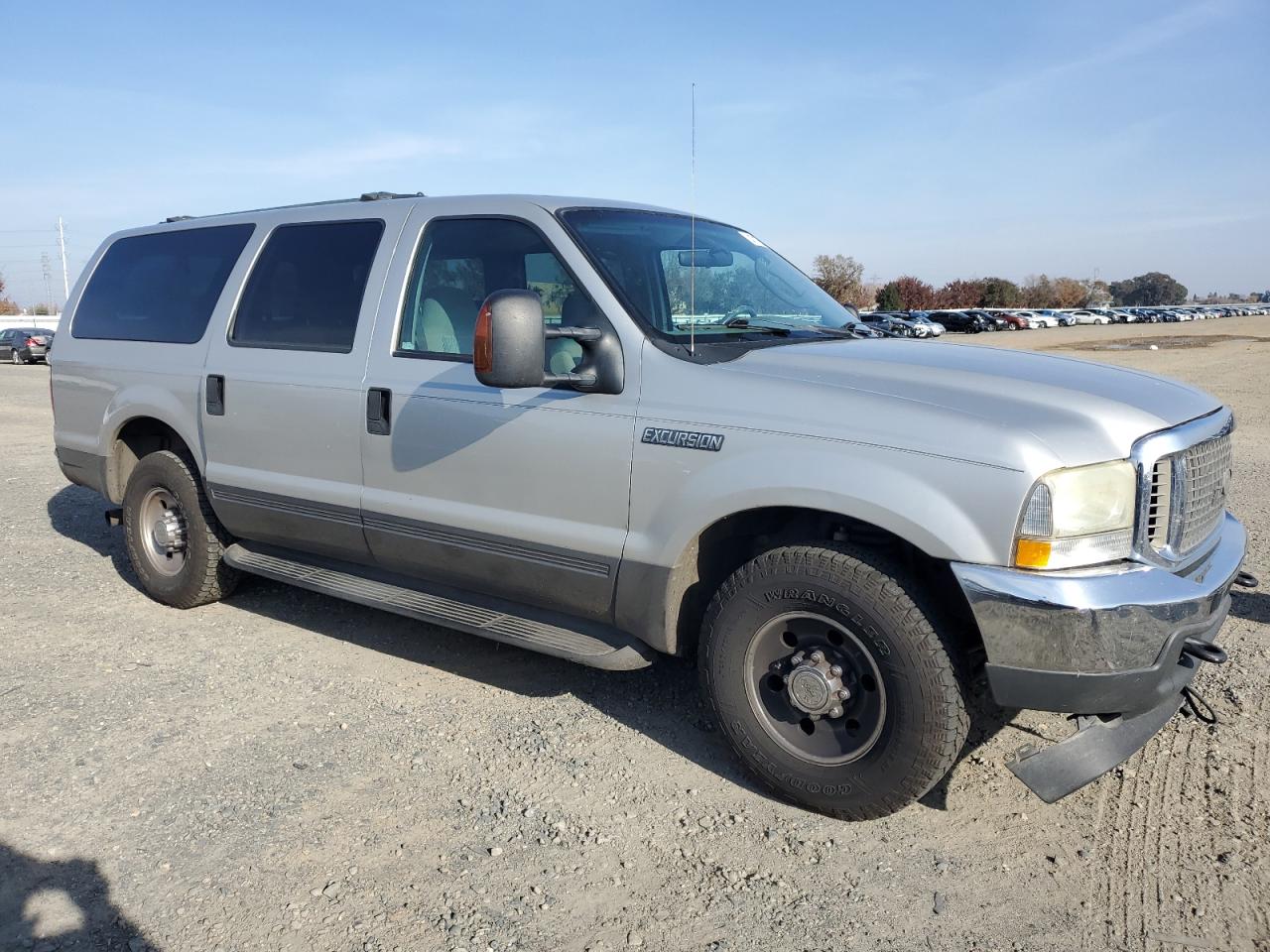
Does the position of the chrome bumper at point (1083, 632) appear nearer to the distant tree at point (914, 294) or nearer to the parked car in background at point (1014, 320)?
the parked car in background at point (1014, 320)

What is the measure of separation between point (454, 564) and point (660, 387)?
49.5 inches

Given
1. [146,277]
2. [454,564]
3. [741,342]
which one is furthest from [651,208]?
[146,277]

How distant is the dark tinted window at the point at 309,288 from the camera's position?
450 cm

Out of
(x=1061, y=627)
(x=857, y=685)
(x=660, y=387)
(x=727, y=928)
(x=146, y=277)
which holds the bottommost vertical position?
(x=727, y=928)

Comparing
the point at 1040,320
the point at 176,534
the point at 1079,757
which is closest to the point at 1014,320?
the point at 1040,320

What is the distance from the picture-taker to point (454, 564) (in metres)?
4.16

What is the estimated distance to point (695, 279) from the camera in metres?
4.07

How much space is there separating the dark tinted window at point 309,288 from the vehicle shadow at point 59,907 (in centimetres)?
228

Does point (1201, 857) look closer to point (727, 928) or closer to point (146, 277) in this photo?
point (727, 928)

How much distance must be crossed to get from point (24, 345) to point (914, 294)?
84.4 metres

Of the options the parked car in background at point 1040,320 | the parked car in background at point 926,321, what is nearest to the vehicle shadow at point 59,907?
the parked car in background at point 926,321

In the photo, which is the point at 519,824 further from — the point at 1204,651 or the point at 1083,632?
the point at 1204,651

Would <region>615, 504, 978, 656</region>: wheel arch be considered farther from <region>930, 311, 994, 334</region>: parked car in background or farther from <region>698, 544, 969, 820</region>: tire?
<region>930, 311, 994, 334</region>: parked car in background

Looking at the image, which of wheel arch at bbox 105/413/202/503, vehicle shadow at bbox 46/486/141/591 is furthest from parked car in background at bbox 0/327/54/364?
wheel arch at bbox 105/413/202/503
